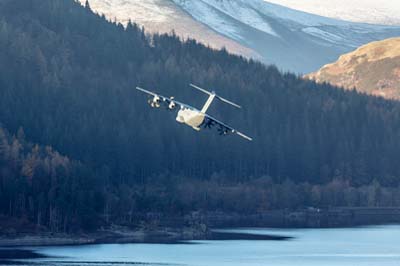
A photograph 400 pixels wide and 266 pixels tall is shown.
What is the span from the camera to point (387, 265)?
639ft

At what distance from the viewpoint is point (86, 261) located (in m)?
191

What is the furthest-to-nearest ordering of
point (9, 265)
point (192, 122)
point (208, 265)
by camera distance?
1. point (208, 265)
2. point (9, 265)
3. point (192, 122)

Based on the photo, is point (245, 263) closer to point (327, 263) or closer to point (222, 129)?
point (327, 263)

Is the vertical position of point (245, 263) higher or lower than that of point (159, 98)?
lower


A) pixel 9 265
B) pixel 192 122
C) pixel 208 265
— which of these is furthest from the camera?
pixel 208 265

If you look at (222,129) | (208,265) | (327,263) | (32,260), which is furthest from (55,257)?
(222,129)

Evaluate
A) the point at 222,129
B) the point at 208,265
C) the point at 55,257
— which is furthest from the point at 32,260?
the point at 222,129

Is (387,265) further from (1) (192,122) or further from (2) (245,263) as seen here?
(1) (192,122)

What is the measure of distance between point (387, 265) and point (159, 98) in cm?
6081

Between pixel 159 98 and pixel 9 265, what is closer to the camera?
pixel 159 98

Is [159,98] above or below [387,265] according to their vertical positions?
above

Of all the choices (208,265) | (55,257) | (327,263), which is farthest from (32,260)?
(327,263)

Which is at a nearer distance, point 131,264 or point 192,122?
point 192,122

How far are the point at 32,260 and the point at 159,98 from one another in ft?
173
